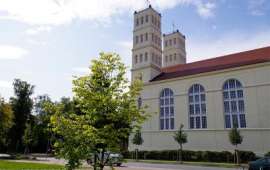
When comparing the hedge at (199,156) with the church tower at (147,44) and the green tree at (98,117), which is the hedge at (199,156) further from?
the green tree at (98,117)

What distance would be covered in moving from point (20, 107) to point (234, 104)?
43120 mm

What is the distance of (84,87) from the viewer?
8.72m

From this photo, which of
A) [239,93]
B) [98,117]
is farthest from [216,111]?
[98,117]

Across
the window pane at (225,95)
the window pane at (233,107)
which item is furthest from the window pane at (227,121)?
the window pane at (225,95)

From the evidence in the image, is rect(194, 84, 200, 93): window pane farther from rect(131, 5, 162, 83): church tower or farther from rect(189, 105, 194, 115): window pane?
rect(131, 5, 162, 83): church tower

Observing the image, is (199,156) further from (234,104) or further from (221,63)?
(221,63)

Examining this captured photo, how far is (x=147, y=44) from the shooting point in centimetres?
5075

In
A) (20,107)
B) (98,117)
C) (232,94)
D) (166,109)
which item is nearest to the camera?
(98,117)

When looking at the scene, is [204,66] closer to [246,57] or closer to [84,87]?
[246,57]

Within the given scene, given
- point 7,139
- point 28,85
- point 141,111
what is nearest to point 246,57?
point 141,111

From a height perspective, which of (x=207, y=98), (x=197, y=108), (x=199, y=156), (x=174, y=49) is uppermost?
(x=174, y=49)

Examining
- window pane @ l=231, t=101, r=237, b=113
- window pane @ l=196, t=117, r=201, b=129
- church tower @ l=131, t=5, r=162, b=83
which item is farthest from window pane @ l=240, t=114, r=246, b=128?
church tower @ l=131, t=5, r=162, b=83

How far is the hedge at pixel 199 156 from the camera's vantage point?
105 feet

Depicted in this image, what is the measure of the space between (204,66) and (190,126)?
10.7 meters
